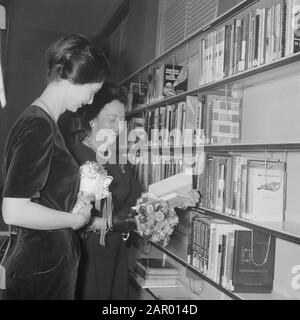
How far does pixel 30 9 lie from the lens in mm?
2574

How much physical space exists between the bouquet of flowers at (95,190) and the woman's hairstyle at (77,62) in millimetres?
406

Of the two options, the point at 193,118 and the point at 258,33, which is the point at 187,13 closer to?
the point at 193,118

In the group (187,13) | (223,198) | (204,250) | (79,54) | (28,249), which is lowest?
(204,250)

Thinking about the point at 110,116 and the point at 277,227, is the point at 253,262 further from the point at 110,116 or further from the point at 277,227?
the point at 110,116

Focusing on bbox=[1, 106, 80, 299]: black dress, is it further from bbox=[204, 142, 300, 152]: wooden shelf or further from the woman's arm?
bbox=[204, 142, 300, 152]: wooden shelf

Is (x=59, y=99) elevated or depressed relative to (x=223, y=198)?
elevated

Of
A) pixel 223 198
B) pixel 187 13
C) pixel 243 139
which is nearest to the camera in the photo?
pixel 223 198

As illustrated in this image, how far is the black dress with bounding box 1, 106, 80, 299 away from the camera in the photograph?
108cm

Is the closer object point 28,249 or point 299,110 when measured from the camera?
point 28,249

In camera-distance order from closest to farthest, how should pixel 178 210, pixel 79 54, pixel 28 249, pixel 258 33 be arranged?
pixel 28 249 < pixel 79 54 < pixel 258 33 < pixel 178 210

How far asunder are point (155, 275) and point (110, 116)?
0.96m

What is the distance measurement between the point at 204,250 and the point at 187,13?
1.57m

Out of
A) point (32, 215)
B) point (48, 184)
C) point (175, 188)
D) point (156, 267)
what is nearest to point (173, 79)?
point (175, 188)
